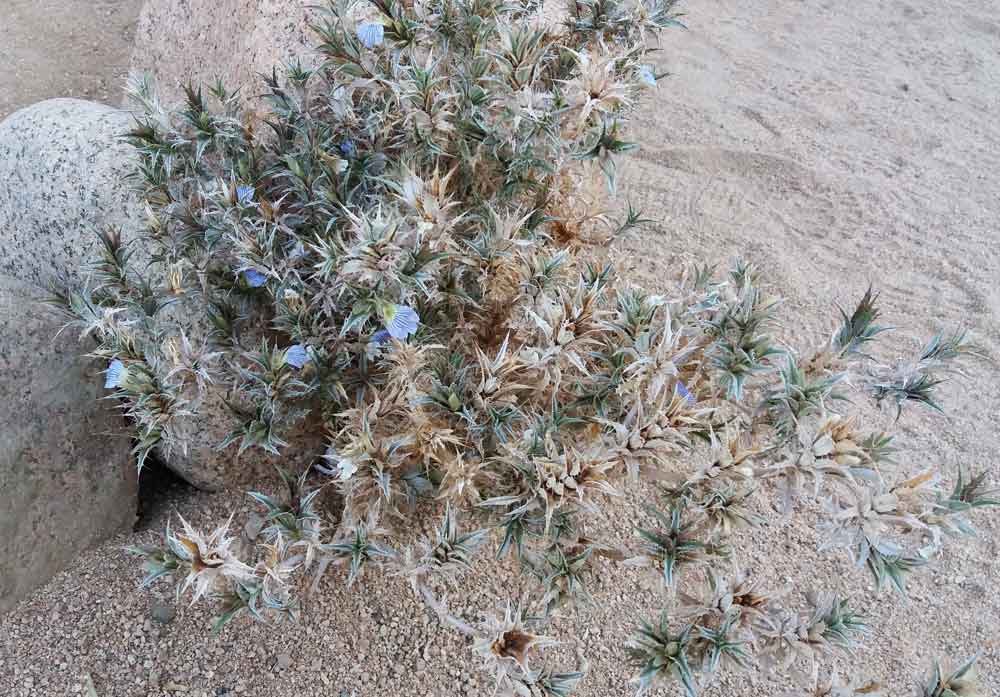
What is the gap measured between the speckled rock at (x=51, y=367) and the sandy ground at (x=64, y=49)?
1.59 meters

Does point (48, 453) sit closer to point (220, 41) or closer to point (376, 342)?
point (376, 342)

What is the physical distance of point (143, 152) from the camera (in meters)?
1.92

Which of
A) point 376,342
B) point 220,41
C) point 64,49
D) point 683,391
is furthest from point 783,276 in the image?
point 64,49

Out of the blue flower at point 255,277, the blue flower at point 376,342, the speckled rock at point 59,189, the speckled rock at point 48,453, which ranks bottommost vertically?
the speckled rock at point 48,453

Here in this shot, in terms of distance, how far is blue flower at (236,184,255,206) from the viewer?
70.5 inches

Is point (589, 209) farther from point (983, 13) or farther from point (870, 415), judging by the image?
point (983, 13)

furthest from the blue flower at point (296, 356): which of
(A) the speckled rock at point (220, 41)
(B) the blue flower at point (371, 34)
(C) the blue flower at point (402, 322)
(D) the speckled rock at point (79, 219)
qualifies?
(A) the speckled rock at point (220, 41)

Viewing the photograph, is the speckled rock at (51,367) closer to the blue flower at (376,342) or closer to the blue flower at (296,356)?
the blue flower at (296,356)

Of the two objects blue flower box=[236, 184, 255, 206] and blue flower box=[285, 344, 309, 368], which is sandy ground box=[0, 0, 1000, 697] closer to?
blue flower box=[285, 344, 309, 368]

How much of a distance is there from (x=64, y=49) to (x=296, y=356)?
347cm

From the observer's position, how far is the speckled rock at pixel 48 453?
2.12 metres

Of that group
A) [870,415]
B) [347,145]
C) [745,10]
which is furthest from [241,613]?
[745,10]

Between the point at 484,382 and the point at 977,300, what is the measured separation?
2.57 metres

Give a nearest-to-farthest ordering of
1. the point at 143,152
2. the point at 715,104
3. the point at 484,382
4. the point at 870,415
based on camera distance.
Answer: the point at 484,382 < the point at 143,152 < the point at 870,415 < the point at 715,104
